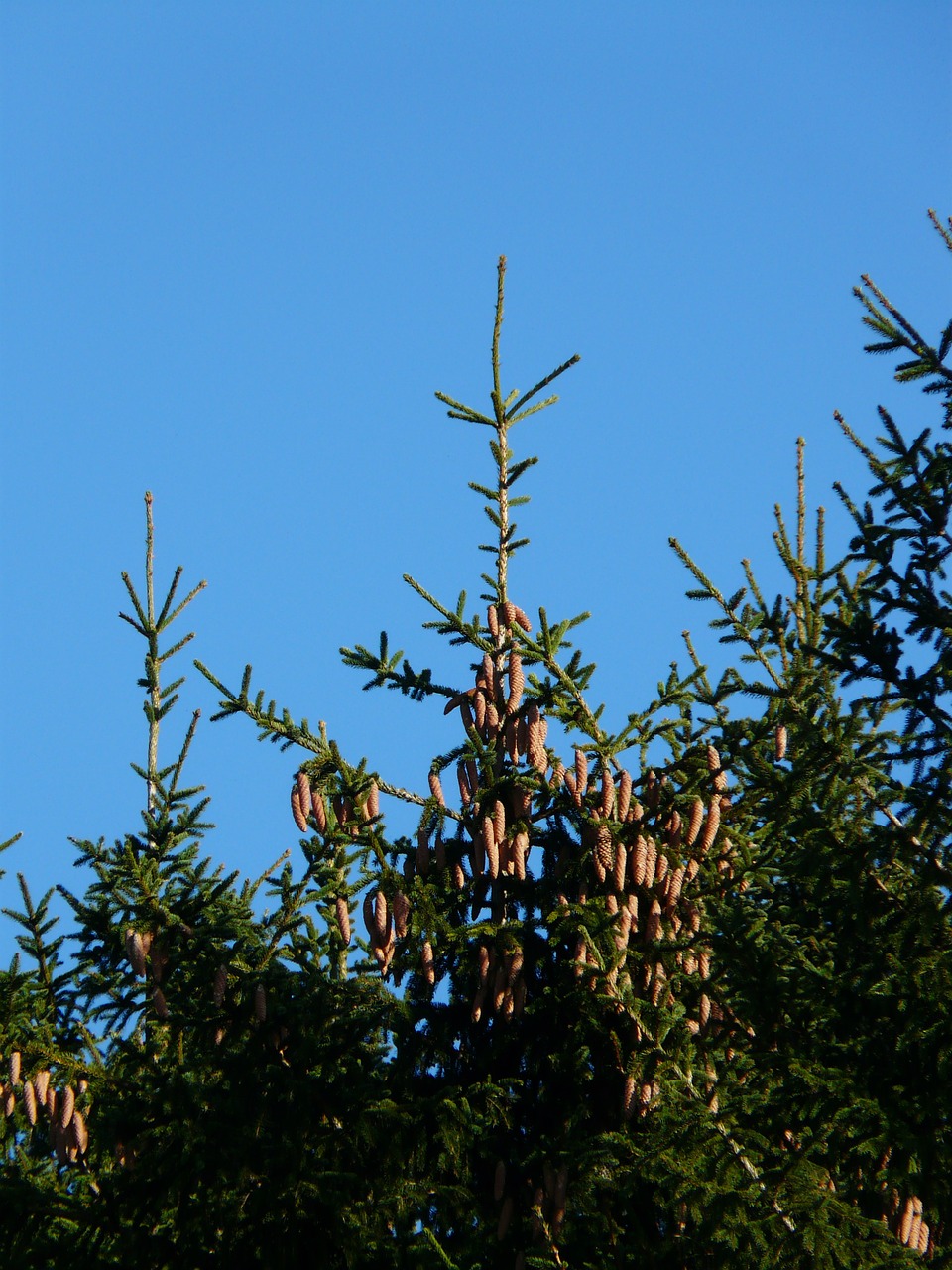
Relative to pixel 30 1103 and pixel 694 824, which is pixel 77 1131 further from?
pixel 694 824

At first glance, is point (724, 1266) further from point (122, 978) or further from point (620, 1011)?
point (122, 978)

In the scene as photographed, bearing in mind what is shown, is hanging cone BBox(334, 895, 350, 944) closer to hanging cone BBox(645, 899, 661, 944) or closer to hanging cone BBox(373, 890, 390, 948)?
hanging cone BBox(373, 890, 390, 948)

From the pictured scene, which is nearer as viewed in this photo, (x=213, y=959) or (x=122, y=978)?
(x=213, y=959)

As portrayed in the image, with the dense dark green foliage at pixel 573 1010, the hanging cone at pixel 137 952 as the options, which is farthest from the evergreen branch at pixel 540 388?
the hanging cone at pixel 137 952

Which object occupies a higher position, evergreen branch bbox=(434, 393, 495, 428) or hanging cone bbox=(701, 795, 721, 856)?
evergreen branch bbox=(434, 393, 495, 428)

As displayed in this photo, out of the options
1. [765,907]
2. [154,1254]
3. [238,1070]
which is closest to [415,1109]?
[238,1070]

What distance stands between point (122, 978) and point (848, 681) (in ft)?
15.1

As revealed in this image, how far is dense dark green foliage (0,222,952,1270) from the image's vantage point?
598cm

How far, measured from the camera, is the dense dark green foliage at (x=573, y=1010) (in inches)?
236

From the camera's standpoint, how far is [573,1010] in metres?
6.71

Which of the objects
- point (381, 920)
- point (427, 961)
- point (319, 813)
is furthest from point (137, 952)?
point (427, 961)

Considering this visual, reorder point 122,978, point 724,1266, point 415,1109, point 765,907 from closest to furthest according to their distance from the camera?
point 724,1266, point 415,1109, point 765,907, point 122,978

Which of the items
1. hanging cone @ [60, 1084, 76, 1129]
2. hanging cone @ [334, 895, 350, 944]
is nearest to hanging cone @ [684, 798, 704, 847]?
hanging cone @ [334, 895, 350, 944]

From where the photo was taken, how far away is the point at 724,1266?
232 inches
